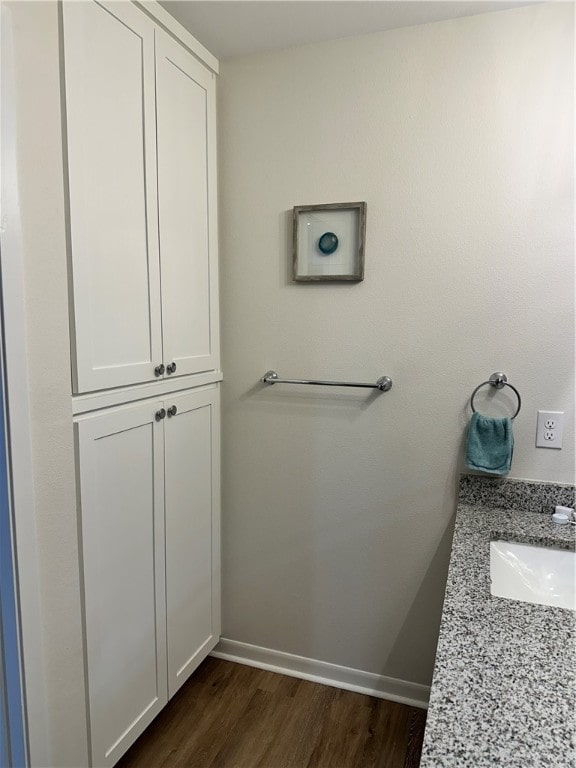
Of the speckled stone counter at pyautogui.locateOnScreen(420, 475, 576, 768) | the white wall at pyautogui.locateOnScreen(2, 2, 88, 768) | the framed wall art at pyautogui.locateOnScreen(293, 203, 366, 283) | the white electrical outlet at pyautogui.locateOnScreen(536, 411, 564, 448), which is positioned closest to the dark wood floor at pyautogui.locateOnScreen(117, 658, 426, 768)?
the white wall at pyautogui.locateOnScreen(2, 2, 88, 768)

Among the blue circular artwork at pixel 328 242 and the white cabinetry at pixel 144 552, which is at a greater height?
the blue circular artwork at pixel 328 242

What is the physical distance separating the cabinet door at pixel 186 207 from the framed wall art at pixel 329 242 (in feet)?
1.06

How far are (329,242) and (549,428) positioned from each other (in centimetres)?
93

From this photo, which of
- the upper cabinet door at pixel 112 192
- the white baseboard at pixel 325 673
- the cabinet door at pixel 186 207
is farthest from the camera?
the white baseboard at pixel 325 673

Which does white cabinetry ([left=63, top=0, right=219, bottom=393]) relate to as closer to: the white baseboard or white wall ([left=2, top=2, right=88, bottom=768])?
white wall ([left=2, top=2, right=88, bottom=768])

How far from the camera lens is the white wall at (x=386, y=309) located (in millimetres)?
1528

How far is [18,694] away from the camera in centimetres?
109

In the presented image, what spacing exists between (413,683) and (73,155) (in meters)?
1.98

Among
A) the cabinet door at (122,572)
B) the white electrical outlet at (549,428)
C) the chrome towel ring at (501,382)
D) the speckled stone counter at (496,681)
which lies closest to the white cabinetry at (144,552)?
the cabinet door at (122,572)

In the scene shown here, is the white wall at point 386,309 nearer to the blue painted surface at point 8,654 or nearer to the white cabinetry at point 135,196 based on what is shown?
the white cabinetry at point 135,196

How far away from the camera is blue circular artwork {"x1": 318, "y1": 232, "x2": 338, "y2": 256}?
174cm

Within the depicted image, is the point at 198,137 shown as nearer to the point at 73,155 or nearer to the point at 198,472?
the point at 73,155

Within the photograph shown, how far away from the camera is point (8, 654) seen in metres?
1.06

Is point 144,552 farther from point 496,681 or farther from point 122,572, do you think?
point 496,681
